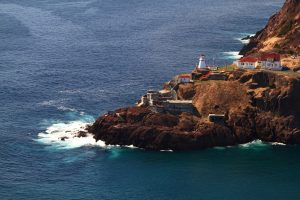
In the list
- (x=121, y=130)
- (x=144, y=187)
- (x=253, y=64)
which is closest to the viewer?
(x=144, y=187)

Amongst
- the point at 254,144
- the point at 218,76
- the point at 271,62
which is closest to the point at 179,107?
the point at 218,76

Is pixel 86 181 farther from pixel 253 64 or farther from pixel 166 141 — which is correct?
pixel 253 64

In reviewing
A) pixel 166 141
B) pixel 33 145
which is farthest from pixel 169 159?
pixel 33 145

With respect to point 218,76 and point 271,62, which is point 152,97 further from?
point 271,62

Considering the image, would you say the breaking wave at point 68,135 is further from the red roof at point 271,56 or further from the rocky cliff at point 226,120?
the red roof at point 271,56

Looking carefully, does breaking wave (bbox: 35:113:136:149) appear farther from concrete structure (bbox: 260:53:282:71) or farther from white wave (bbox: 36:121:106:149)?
concrete structure (bbox: 260:53:282:71)

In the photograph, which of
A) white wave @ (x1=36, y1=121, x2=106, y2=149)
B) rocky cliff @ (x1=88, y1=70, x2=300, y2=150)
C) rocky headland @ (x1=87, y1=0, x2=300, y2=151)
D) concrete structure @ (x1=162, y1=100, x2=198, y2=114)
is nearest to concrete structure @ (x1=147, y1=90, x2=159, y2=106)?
rocky headland @ (x1=87, y1=0, x2=300, y2=151)
